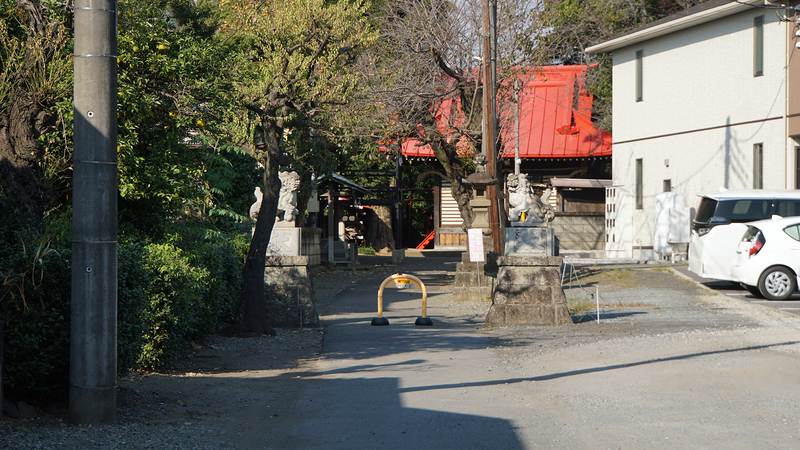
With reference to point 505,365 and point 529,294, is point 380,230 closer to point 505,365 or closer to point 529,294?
point 529,294

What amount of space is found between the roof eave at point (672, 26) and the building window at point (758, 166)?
399 centimetres

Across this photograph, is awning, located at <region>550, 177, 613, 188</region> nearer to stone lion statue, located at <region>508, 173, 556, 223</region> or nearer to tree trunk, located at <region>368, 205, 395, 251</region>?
tree trunk, located at <region>368, 205, 395, 251</region>

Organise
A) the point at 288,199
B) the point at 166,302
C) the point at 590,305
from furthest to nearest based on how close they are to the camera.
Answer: the point at 590,305 < the point at 288,199 < the point at 166,302

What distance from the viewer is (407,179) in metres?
36.1

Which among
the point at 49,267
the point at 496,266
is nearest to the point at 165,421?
the point at 49,267

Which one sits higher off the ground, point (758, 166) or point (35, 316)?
point (758, 166)

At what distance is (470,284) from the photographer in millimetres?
18906

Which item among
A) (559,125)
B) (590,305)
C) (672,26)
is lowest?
(590,305)

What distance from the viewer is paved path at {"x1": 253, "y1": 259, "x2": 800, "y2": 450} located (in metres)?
5.77

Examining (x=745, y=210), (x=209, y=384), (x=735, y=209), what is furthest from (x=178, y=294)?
(x=745, y=210)

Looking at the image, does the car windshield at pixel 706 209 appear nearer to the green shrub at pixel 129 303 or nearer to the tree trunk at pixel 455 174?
the tree trunk at pixel 455 174

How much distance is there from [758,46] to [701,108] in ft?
8.37

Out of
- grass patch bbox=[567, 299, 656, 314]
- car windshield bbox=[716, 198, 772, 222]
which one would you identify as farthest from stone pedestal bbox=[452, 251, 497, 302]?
car windshield bbox=[716, 198, 772, 222]

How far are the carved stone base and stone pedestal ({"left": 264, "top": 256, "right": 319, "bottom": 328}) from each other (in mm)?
3127
